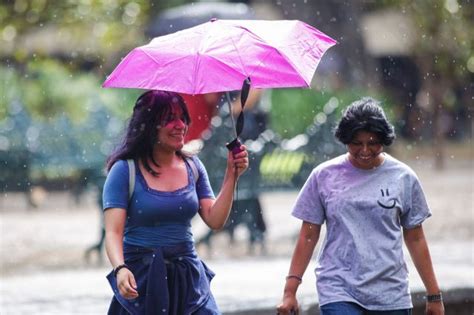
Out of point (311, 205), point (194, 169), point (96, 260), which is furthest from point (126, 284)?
point (96, 260)

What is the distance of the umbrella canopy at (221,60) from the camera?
5.67 m

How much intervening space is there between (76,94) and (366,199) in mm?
21229

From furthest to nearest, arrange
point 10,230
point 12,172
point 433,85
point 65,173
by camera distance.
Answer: point 433,85 → point 65,173 → point 12,172 → point 10,230

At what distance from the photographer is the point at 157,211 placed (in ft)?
18.4

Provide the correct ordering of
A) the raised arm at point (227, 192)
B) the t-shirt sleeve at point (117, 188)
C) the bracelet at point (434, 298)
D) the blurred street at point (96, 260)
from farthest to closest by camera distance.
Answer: the blurred street at point (96, 260)
the bracelet at point (434, 298)
the raised arm at point (227, 192)
the t-shirt sleeve at point (117, 188)

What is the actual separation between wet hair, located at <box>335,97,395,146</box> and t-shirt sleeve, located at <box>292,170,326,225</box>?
0.24 metres

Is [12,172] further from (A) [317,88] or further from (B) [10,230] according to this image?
(A) [317,88]

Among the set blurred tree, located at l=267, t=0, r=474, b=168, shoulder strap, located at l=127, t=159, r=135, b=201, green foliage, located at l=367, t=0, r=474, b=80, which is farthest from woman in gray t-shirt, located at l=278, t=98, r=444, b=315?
green foliage, located at l=367, t=0, r=474, b=80

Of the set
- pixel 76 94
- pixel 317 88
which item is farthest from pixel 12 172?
pixel 317 88

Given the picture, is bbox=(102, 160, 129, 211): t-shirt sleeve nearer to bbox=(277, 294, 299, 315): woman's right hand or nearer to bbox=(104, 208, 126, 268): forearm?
bbox=(104, 208, 126, 268): forearm

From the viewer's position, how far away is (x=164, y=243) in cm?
566

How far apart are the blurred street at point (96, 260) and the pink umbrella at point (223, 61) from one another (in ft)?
9.13

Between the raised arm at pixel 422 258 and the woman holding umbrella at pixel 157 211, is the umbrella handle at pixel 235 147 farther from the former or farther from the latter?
the raised arm at pixel 422 258

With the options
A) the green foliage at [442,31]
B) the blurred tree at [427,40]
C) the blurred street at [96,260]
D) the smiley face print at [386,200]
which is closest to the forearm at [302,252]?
the smiley face print at [386,200]
